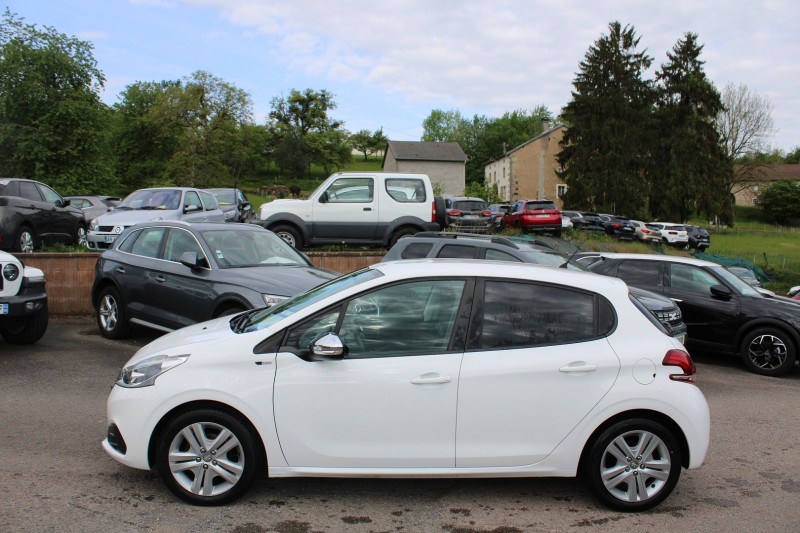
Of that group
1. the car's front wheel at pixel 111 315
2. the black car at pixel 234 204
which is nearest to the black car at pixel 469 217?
the black car at pixel 234 204

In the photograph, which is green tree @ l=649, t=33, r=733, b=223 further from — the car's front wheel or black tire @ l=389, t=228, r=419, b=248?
the car's front wheel

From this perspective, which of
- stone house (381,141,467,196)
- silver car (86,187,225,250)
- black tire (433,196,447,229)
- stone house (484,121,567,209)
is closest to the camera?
silver car (86,187,225,250)

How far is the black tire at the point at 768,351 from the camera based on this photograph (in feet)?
29.9

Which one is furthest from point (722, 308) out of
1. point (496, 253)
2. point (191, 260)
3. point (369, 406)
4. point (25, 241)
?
point (25, 241)

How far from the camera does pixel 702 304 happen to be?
9797 mm

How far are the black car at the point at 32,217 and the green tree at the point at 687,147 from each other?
4558 centimetres

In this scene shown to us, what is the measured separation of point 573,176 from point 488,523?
49631 millimetres

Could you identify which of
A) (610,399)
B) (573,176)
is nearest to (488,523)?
(610,399)

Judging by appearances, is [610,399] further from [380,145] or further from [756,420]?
[380,145]

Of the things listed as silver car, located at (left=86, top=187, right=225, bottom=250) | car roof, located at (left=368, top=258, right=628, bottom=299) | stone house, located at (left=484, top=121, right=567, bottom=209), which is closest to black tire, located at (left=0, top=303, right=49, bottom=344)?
silver car, located at (left=86, top=187, right=225, bottom=250)

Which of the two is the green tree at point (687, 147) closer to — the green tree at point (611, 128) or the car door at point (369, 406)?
the green tree at point (611, 128)

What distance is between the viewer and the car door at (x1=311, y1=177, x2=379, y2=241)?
13.7 metres

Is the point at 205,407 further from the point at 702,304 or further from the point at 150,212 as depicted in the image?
the point at 150,212

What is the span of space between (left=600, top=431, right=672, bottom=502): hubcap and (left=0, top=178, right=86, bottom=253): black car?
43.7ft
